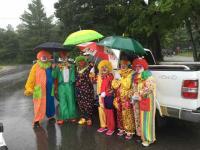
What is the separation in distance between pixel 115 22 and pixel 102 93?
2586 cm

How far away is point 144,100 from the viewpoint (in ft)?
20.0

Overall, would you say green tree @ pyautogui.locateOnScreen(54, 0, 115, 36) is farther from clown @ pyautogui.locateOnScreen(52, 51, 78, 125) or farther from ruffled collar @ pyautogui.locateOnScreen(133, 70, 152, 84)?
ruffled collar @ pyautogui.locateOnScreen(133, 70, 152, 84)

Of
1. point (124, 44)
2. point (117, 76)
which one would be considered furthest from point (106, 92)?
point (124, 44)

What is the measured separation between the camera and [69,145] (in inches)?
260

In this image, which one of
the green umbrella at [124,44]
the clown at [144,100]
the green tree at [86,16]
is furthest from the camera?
the green tree at [86,16]

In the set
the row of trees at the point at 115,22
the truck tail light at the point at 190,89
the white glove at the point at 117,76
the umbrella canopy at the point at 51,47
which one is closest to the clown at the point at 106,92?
the white glove at the point at 117,76

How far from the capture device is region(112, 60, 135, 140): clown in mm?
6543

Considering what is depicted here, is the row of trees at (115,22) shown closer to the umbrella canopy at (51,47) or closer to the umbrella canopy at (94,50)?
the umbrella canopy at (94,50)

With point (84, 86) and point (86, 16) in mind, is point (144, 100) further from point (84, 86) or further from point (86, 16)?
point (86, 16)

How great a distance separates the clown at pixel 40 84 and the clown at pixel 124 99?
2.02 m

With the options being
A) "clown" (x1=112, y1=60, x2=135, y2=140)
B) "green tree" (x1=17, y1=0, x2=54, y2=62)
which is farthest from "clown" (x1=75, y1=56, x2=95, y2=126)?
"green tree" (x1=17, y1=0, x2=54, y2=62)

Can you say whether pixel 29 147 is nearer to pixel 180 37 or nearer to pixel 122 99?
pixel 122 99

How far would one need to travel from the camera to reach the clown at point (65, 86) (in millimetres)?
8000

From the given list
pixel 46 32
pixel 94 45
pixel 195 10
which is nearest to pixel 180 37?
pixel 46 32
